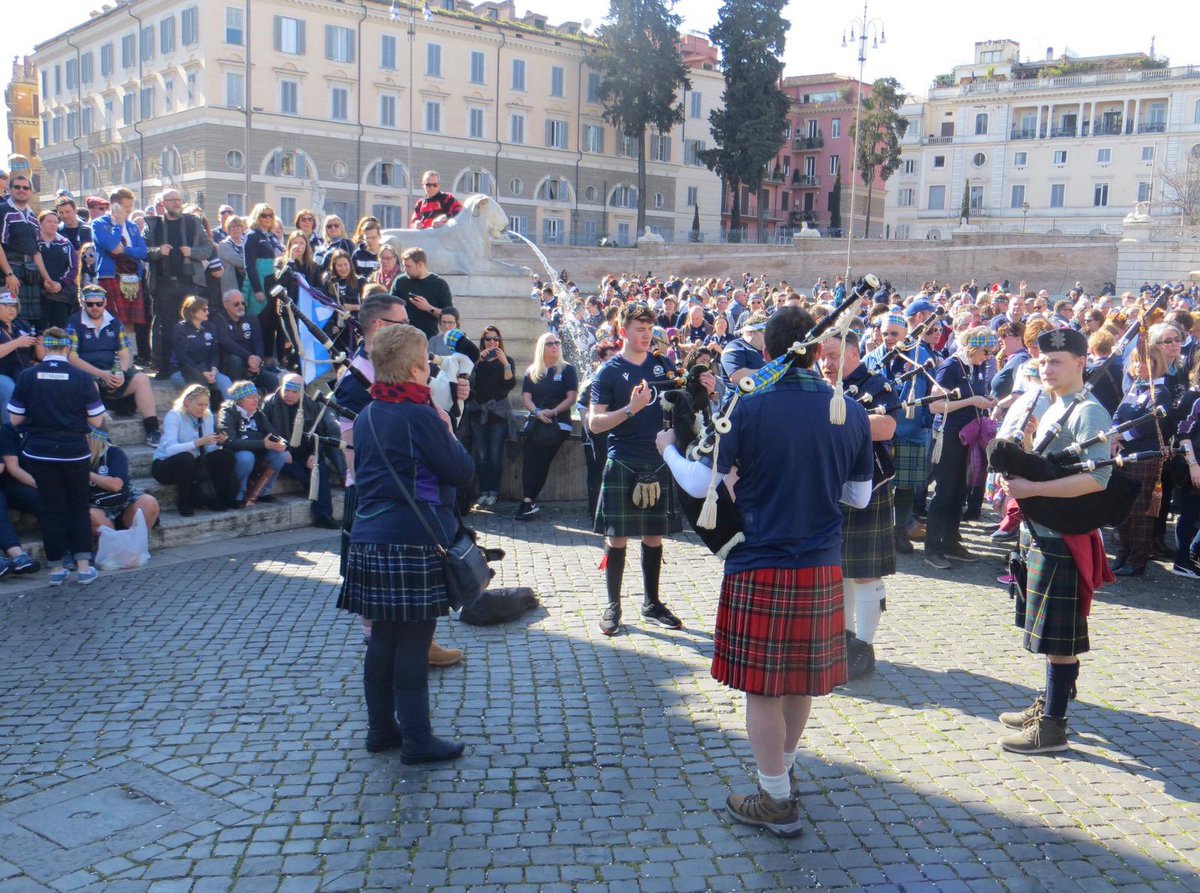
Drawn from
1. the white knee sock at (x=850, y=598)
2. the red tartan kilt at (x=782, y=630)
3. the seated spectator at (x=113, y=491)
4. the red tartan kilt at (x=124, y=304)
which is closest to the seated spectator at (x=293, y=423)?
the seated spectator at (x=113, y=491)

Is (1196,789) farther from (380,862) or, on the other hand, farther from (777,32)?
(777,32)

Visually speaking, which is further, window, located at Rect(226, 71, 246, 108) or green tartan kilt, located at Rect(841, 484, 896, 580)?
window, located at Rect(226, 71, 246, 108)

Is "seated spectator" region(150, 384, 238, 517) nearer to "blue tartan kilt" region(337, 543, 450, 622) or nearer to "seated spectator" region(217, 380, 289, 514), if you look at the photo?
"seated spectator" region(217, 380, 289, 514)

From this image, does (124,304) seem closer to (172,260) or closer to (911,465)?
(172,260)

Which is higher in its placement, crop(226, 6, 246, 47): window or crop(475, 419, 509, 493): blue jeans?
crop(226, 6, 246, 47): window

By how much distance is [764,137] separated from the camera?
5838 cm

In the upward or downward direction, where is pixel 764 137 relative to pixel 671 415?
upward

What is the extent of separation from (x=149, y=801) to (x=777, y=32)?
6018 centimetres

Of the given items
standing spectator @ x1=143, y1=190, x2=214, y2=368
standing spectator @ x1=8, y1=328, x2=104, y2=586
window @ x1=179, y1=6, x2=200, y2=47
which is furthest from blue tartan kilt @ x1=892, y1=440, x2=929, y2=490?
window @ x1=179, y1=6, x2=200, y2=47

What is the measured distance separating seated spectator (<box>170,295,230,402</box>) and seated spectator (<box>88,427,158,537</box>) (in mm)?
2237

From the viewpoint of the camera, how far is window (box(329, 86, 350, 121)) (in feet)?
179

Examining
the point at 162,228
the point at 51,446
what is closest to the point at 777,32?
the point at 162,228

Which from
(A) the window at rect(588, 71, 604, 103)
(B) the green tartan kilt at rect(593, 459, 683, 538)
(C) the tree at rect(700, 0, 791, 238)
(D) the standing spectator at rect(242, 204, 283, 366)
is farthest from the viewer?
(A) the window at rect(588, 71, 604, 103)

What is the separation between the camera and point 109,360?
1026 centimetres
